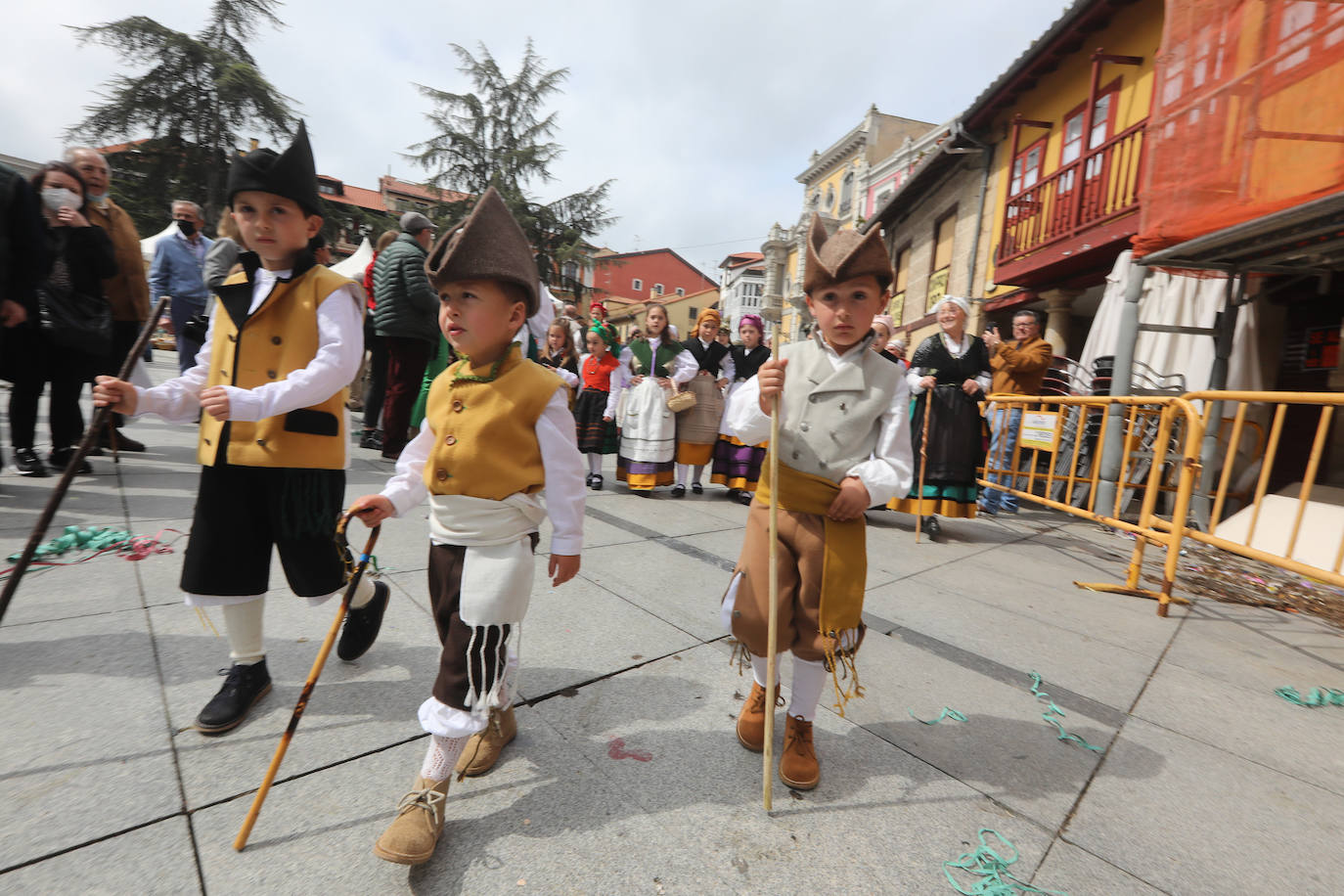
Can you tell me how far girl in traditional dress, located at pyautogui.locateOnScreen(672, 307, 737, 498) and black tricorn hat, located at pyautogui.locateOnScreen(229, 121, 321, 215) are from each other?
14.6 feet

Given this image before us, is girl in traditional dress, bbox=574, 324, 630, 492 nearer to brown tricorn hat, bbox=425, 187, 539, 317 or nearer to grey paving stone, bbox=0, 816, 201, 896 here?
brown tricorn hat, bbox=425, 187, 539, 317

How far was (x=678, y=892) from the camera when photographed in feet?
4.60

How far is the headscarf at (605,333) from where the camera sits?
6.29 meters

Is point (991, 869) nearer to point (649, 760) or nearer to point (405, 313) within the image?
point (649, 760)

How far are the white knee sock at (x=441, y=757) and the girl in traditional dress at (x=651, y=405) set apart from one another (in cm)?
447

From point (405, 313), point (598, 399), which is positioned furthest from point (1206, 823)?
point (405, 313)

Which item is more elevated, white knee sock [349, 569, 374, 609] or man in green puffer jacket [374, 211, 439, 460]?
man in green puffer jacket [374, 211, 439, 460]

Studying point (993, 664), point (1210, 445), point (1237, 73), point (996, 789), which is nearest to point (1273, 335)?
point (1210, 445)

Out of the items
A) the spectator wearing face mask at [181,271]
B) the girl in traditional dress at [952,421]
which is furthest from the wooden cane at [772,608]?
the spectator wearing face mask at [181,271]

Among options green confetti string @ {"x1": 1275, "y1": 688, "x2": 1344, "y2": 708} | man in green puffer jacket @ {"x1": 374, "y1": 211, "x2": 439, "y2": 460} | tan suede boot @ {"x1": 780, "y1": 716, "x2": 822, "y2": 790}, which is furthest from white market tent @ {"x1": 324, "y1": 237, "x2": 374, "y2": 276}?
green confetti string @ {"x1": 1275, "y1": 688, "x2": 1344, "y2": 708}

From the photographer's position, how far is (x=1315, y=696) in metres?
2.67

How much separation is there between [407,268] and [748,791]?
5004 mm

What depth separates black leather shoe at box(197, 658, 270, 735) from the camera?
5.95ft

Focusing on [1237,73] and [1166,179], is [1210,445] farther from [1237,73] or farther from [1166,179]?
[1237,73]
